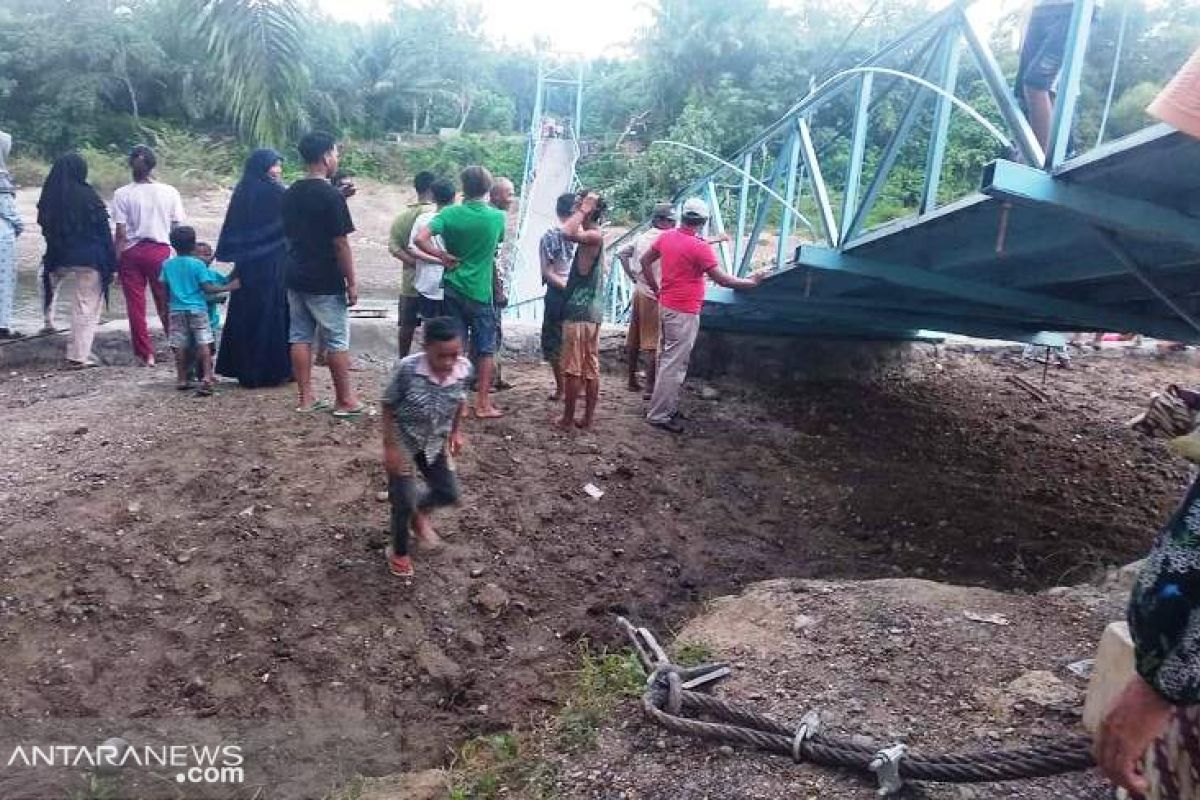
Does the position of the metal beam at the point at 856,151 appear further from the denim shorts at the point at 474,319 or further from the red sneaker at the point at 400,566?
the red sneaker at the point at 400,566

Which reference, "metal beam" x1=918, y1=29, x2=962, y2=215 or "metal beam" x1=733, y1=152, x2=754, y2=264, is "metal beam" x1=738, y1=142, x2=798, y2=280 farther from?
"metal beam" x1=918, y1=29, x2=962, y2=215

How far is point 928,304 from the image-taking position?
672 cm

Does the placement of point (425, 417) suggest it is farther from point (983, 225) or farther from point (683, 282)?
point (983, 225)

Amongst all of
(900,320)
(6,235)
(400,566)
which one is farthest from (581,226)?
(6,235)

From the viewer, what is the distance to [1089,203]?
3.46 meters

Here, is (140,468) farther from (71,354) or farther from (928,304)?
(928,304)

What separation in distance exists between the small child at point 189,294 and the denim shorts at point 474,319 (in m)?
1.47

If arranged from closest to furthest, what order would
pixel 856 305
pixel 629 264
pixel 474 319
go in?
pixel 474 319 < pixel 856 305 < pixel 629 264

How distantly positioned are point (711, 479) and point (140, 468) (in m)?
3.40

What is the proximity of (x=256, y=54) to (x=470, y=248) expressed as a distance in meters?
3.66

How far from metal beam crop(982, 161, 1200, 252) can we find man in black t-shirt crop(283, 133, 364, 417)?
3.28 m

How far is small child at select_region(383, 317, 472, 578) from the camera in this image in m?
3.77

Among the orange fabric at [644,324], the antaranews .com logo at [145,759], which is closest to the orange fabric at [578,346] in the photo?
the orange fabric at [644,324]

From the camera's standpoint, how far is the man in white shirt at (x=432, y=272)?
564 centimetres
